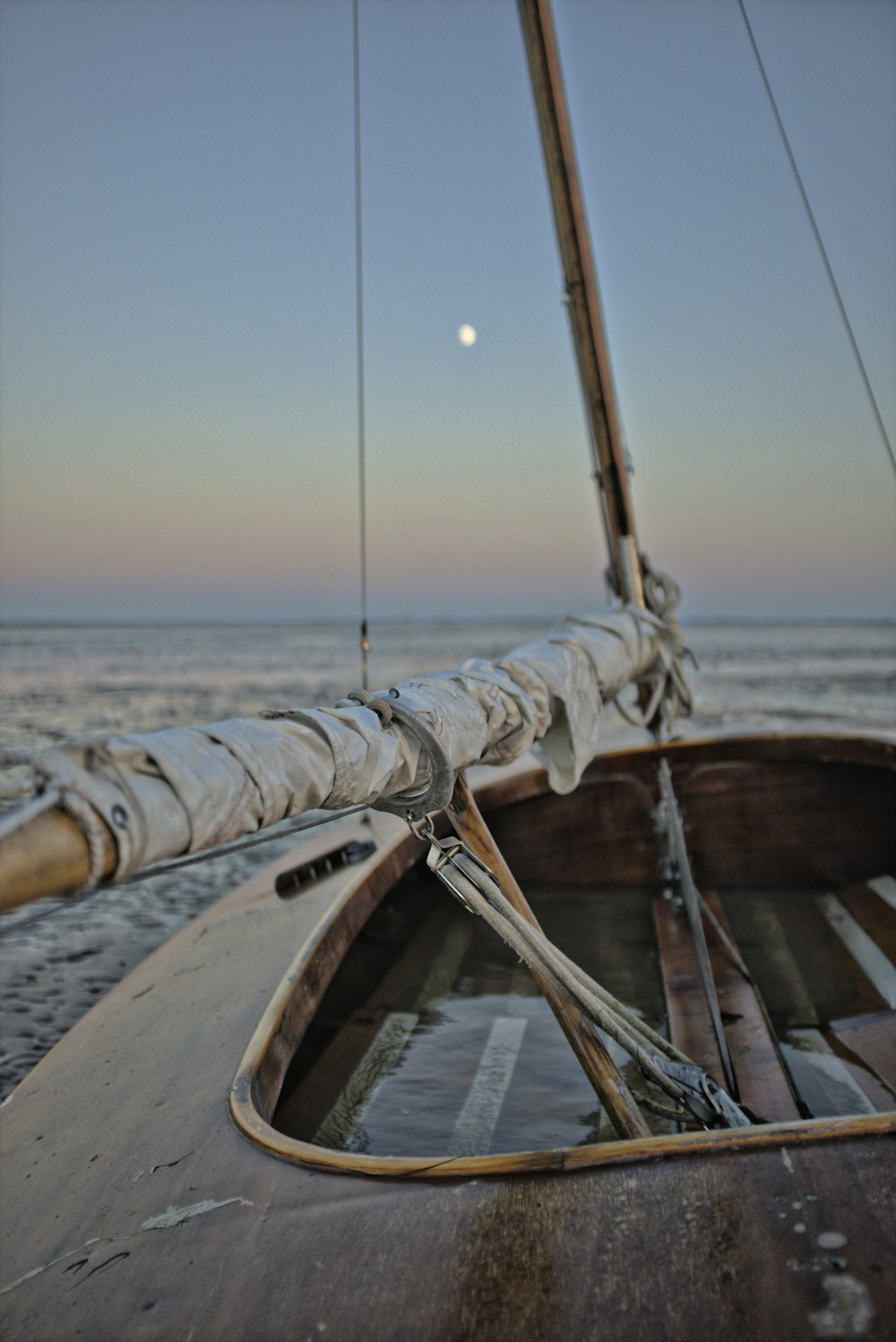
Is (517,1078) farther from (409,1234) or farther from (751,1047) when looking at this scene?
(409,1234)

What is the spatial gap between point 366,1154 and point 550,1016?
127cm

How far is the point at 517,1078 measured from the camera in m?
2.72

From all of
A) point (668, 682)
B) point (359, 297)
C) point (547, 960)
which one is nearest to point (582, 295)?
point (359, 297)

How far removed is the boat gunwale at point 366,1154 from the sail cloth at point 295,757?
0.73 meters

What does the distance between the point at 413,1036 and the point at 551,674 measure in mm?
1539

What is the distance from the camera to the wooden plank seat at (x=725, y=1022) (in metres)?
2.38

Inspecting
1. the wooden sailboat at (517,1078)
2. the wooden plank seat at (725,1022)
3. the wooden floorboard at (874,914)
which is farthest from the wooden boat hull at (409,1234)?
the wooden floorboard at (874,914)

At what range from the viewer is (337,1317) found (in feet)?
4.06

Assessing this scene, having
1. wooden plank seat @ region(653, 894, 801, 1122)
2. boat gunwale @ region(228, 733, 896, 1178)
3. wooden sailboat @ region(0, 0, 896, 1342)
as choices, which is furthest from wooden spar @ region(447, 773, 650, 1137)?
wooden plank seat @ region(653, 894, 801, 1122)

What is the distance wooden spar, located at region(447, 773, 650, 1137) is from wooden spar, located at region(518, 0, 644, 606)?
272 cm

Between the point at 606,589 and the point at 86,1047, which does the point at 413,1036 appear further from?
the point at 606,589

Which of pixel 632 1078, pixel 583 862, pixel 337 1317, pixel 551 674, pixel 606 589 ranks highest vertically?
pixel 606 589

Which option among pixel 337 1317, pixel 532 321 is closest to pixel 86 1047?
pixel 337 1317

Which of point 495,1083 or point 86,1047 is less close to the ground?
point 86,1047
